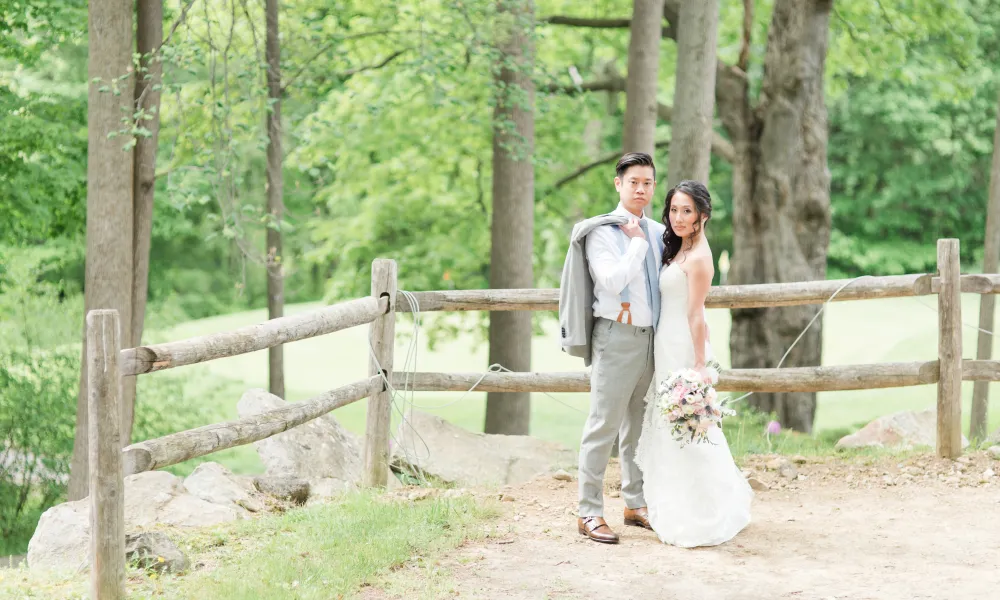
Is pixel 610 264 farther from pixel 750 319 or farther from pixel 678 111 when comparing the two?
pixel 750 319

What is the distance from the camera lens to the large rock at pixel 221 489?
235 inches

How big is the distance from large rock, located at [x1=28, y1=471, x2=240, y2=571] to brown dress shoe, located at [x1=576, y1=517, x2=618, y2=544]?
202cm

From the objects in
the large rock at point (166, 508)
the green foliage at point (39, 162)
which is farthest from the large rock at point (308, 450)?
the green foliage at point (39, 162)

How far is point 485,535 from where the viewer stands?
518cm

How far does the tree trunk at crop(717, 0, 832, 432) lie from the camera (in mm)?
11008

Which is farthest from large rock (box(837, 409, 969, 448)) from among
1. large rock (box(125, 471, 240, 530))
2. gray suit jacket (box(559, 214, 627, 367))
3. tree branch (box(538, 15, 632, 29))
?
tree branch (box(538, 15, 632, 29))

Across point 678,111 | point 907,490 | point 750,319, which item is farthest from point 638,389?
point 750,319

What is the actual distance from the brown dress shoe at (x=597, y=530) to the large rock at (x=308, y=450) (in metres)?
1.99

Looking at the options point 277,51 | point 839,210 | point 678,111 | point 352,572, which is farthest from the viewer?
point 839,210

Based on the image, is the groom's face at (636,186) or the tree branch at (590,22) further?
the tree branch at (590,22)

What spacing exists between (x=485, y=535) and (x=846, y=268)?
29711mm

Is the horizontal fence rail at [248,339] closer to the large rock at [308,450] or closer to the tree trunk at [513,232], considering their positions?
the large rock at [308,450]

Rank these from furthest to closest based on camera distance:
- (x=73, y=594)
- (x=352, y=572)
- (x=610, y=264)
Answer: (x=610, y=264) → (x=352, y=572) → (x=73, y=594)

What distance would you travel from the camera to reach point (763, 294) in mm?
6453
